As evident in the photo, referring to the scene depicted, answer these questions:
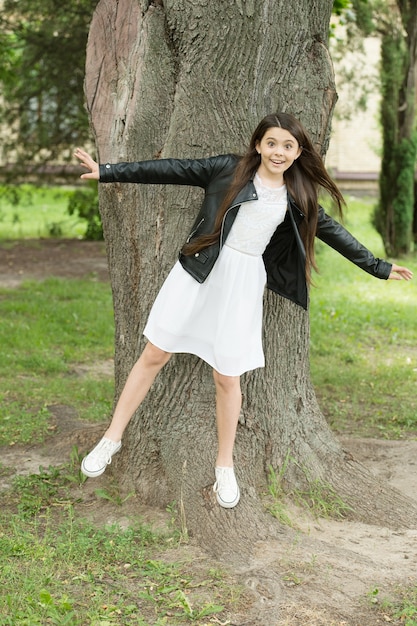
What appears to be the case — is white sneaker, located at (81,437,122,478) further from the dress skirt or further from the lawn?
the dress skirt

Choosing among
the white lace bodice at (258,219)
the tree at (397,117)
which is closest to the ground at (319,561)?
the white lace bodice at (258,219)

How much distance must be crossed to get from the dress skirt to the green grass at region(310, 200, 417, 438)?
8.09ft

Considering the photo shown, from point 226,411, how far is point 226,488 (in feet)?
1.27

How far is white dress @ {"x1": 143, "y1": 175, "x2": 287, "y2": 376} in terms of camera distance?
4.11m

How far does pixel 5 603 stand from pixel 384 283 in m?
9.26

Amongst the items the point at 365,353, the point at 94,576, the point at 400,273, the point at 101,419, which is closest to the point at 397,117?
the point at 365,353

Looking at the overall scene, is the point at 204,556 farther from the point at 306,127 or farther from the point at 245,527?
the point at 306,127

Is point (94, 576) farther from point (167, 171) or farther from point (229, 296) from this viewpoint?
point (167, 171)

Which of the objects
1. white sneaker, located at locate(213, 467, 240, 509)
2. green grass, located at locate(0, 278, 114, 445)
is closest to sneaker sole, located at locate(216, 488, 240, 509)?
white sneaker, located at locate(213, 467, 240, 509)

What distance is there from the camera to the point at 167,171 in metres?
4.00

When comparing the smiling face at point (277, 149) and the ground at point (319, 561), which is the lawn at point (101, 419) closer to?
the ground at point (319, 561)

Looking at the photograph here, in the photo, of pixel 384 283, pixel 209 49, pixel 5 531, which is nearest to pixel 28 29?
pixel 384 283

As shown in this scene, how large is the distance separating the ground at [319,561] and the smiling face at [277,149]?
1817 millimetres

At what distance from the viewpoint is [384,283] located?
1213cm
